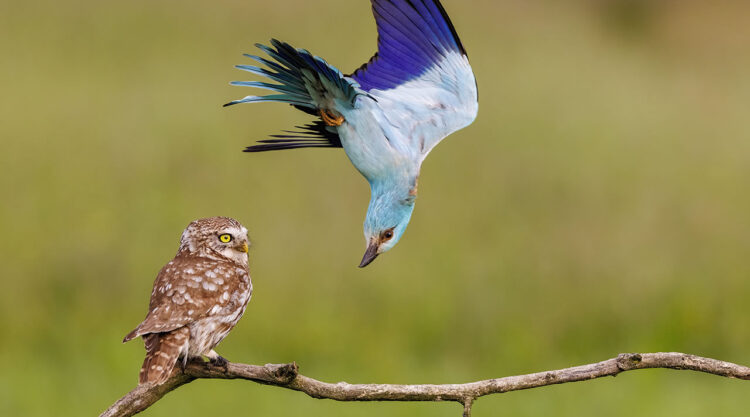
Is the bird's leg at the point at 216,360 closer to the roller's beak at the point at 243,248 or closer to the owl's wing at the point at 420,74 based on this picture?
the roller's beak at the point at 243,248

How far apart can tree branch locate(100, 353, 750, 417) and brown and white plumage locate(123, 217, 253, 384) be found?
0.19 metres

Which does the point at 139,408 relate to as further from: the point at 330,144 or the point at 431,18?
the point at 431,18

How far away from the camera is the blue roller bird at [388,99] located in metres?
3.41

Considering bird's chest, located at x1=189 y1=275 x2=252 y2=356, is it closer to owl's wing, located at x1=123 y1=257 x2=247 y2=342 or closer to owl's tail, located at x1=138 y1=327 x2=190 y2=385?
owl's wing, located at x1=123 y1=257 x2=247 y2=342

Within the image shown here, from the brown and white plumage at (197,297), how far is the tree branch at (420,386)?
187 mm

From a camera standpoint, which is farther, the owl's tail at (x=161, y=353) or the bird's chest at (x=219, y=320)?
the bird's chest at (x=219, y=320)

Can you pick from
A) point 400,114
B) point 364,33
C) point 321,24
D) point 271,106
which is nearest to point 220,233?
point 400,114

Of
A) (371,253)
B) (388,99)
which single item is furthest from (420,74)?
(371,253)

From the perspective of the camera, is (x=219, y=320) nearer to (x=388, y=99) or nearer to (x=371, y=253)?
(x=371, y=253)

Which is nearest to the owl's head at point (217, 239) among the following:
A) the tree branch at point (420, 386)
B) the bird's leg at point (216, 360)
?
the bird's leg at point (216, 360)

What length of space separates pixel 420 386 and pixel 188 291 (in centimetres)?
102

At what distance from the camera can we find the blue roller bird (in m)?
3.41

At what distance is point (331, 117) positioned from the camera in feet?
11.7

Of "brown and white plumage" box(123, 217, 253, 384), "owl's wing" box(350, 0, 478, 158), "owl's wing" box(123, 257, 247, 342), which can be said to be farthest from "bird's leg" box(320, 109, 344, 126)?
"owl's wing" box(123, 257, 247, 342)
